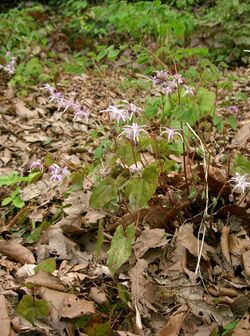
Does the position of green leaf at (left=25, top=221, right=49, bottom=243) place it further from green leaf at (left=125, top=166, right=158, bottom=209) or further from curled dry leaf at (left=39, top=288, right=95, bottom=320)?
green leaf at (left=125, top=166, right=158, bottom=209)

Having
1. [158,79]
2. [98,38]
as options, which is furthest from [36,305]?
[98,38]

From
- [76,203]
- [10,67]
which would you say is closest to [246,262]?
[76,203]

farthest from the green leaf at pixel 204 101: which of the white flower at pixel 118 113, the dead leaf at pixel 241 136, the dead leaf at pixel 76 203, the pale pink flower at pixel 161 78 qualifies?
the white flower at pixel 118 113

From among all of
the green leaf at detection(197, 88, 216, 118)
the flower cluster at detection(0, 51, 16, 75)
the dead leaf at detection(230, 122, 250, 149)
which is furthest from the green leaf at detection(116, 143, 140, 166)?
the flower cluster at detection(0, 51, 16, 75)

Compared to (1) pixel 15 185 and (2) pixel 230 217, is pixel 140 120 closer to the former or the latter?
(2) pixel 230 217

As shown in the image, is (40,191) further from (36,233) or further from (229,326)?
(229,326)

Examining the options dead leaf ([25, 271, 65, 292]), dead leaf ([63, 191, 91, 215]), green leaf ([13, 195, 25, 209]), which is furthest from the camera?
green leaf ([13, 195, 25, 209])

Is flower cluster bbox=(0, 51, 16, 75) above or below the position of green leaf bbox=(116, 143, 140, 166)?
below

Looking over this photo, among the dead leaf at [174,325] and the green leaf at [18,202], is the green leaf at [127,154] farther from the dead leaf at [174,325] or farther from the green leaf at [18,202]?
the green leaf at [18,202]
